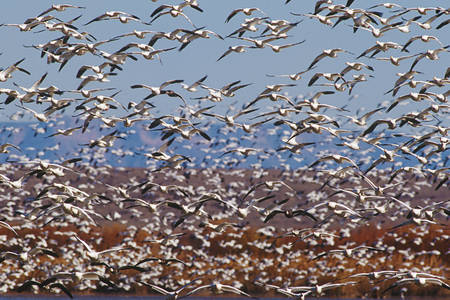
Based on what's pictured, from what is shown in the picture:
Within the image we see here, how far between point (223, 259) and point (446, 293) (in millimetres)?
9375

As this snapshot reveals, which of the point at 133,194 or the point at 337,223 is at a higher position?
the point at 133,194

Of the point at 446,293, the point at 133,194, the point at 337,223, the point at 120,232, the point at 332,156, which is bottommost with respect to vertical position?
the point at 332,156

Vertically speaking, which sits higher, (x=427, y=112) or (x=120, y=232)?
(x=120, y=232)

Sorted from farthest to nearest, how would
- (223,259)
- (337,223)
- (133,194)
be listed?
(133,194) → (337,223) → (223,259)

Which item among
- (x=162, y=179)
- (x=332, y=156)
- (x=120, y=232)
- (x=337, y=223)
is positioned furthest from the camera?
(x=162, y=179)

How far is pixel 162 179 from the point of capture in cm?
8806

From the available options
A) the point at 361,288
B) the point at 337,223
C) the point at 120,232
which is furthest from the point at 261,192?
the point at 361,288

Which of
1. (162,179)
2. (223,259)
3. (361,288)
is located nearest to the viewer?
(361,288)

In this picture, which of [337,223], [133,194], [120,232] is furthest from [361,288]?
[133,194]

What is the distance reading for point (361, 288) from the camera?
40.8 meters

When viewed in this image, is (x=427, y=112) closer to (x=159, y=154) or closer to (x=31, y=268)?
(x=159, y=154)

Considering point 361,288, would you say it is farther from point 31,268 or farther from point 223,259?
point 31,268

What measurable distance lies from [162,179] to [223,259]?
44.7 meters

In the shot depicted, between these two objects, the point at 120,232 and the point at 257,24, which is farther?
the point at 120,232
